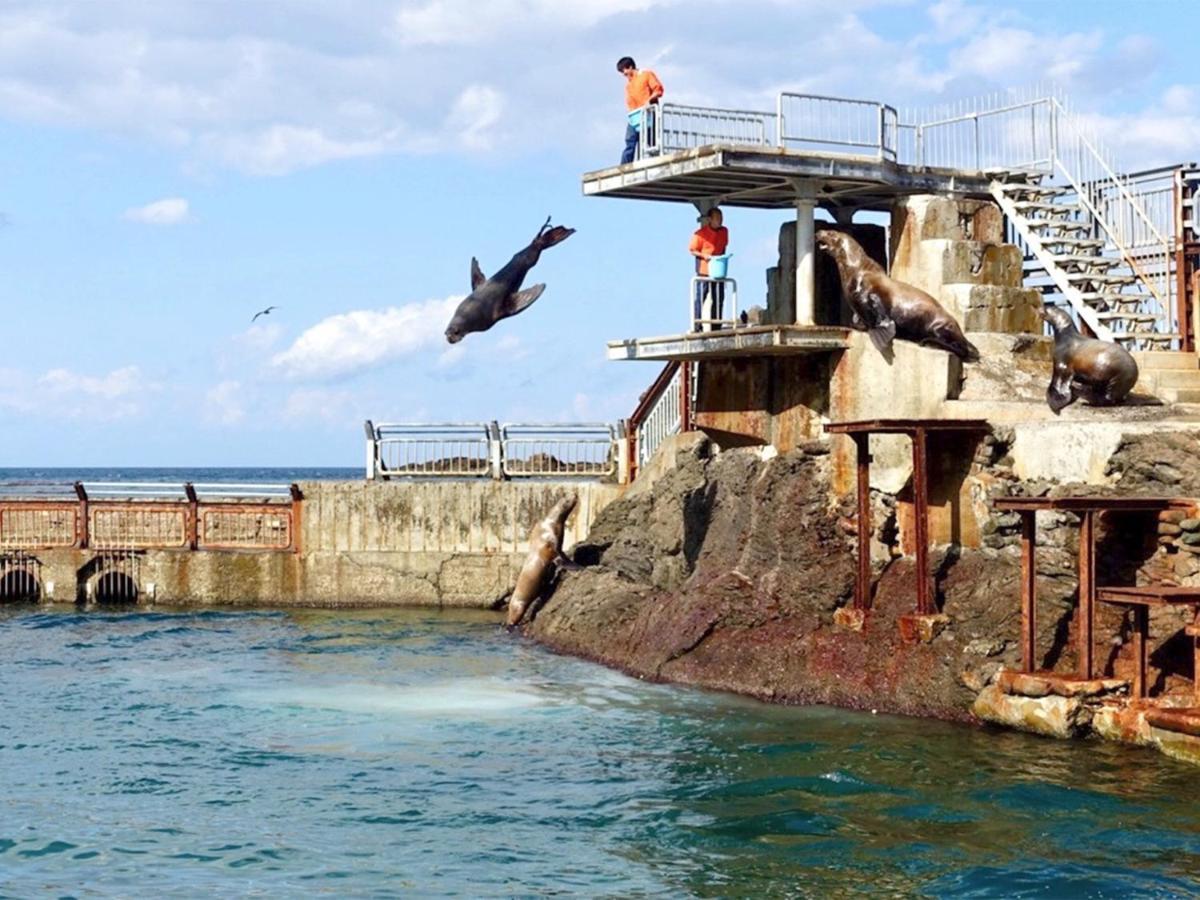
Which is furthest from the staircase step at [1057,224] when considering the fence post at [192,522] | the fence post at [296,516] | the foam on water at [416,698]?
the fence post at [192,522]

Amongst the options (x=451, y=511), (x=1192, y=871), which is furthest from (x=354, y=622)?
(x=1192, y=871)

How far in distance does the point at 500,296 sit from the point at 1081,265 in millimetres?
8286

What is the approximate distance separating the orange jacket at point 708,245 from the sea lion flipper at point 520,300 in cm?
232

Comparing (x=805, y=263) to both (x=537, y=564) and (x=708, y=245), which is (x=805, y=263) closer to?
(x=708, y=245)

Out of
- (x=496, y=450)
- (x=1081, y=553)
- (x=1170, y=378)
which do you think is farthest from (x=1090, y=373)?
(x=496, y=450)

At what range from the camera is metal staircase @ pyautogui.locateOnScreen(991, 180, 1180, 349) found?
948 inches

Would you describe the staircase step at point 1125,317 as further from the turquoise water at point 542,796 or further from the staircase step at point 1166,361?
the turquoise water at point 542,796

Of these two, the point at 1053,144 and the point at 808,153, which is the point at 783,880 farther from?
the point at 1053,144

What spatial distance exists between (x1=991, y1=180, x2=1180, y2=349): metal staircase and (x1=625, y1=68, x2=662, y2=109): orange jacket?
17.9 feet

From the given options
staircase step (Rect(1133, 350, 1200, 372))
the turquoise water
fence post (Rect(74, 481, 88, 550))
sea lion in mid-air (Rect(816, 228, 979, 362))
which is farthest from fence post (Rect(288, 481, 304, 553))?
staircase step (Rect(1133, 350, 1200, 372))

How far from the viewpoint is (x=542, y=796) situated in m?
16.2

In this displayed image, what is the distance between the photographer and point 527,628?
1081 inches

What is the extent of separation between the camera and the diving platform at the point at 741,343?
2289 centimetres

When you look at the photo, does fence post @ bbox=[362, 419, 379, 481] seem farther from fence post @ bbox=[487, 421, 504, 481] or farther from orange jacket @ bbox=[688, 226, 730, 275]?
orange jacket @ bbox=[688, 226, 730, 275]
